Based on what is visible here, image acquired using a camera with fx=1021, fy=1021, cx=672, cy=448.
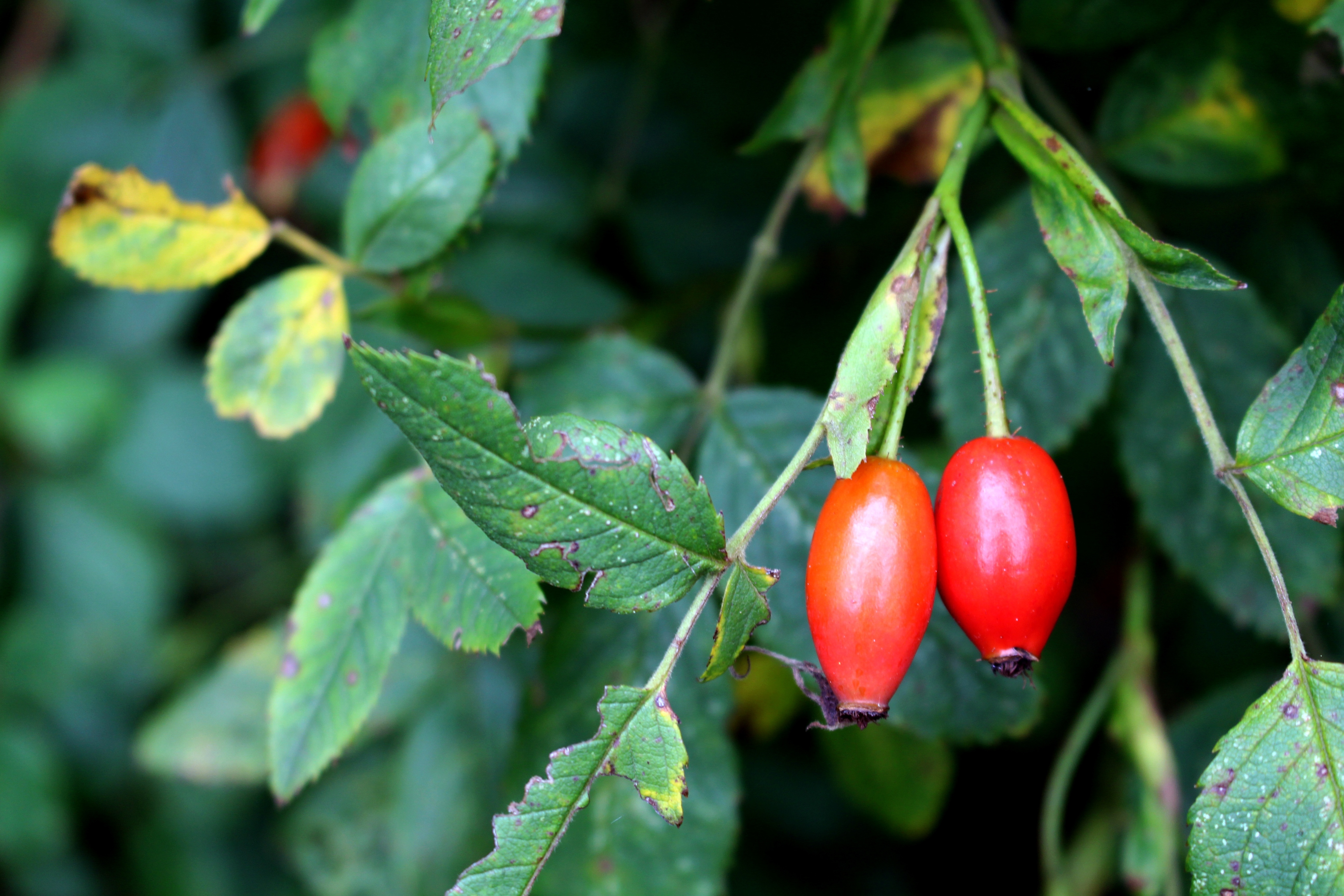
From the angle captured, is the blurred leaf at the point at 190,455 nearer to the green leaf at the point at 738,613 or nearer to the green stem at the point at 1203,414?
the green leaf at the point at 738,613

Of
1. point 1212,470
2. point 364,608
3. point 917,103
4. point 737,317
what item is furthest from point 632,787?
point 917,103

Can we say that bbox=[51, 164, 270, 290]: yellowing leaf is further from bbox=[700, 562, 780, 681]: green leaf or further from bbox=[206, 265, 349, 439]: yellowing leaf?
bbox=[700, 562, 780, 681]: green leaf

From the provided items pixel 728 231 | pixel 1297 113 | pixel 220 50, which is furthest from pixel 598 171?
pixel 1297 113

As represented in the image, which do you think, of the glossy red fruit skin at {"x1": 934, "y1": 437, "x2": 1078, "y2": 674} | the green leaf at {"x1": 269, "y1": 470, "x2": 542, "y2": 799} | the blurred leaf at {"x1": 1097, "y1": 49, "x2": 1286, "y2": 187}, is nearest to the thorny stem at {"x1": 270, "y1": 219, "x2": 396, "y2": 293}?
the green leaf at {"x1": 269, "y1": 470, "x2": 542, "y2": 799}

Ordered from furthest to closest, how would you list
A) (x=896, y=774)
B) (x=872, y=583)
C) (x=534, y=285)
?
1. (x=534, y=285)
2. (x=896, y=774)
3. (x=872, y=583)

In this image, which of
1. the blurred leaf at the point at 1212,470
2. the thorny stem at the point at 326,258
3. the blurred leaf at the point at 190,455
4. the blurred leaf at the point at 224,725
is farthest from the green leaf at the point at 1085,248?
the blurred leaf at the point at 190,455

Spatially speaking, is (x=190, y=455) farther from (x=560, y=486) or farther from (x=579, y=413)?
(x=560, y=486)
